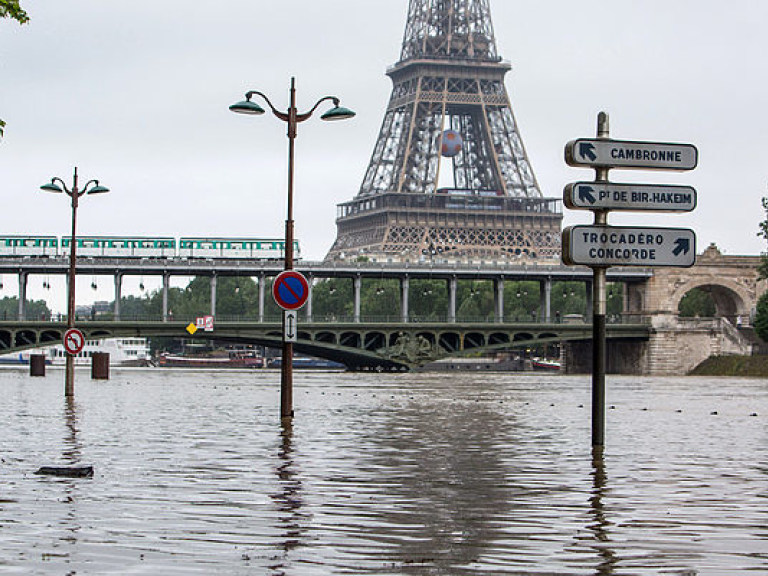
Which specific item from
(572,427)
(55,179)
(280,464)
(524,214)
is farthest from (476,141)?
(280,464)

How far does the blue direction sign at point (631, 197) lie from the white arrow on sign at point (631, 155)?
1.14 feet

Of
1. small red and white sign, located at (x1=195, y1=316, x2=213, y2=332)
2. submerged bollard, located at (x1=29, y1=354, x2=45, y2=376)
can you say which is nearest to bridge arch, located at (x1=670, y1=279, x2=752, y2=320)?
small red and white sign, located at (x1=195, y1=316, x2=213, y2=332)

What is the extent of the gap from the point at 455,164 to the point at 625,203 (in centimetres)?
17067

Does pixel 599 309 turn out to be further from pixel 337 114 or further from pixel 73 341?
pixel 73 341

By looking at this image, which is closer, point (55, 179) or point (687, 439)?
point (687, 439)

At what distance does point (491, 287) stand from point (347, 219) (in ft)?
71.8

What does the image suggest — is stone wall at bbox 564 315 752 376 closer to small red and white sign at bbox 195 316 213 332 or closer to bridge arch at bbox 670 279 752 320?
bridge arch at bbox 670 279 752 320

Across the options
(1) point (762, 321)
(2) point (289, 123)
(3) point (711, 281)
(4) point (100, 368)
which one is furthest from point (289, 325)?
(3) point (711, 281)

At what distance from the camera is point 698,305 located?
587 feet

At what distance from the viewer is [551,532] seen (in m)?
12.5

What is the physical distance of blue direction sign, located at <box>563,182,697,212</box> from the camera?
74.0 ft

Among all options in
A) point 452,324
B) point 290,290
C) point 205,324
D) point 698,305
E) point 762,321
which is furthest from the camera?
point 698,305

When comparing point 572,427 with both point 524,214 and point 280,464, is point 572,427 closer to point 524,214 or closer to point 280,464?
point 280,464

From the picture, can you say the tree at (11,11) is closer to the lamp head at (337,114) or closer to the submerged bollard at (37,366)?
the lamp head at (337,114)
